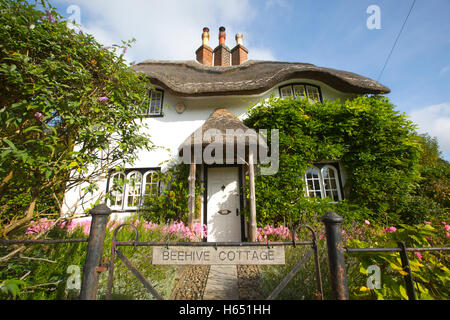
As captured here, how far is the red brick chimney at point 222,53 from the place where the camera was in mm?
10398

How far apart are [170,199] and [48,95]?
411 centimetres

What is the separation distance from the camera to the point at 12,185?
103 inches

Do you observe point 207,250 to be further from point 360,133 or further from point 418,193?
point 418,193

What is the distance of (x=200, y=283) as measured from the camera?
330 centimetres

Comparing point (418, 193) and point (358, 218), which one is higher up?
point (418, 193)

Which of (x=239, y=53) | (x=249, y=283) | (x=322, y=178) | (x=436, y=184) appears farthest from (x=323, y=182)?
(x=239, y=53)

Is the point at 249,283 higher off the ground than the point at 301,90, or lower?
lower

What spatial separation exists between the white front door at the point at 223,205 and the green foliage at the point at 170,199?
601 millimetres

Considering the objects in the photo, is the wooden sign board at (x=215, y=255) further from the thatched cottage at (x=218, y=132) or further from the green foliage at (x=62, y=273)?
the thatched cottage at (x=218, y=132)

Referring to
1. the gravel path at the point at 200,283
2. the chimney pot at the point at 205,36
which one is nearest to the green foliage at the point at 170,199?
the gravel path at the point at 200,283

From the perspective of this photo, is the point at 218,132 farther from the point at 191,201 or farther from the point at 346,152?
the point at 346,152

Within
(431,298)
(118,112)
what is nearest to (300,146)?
(431,298)

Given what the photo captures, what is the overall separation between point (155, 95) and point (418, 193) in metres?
10.5
